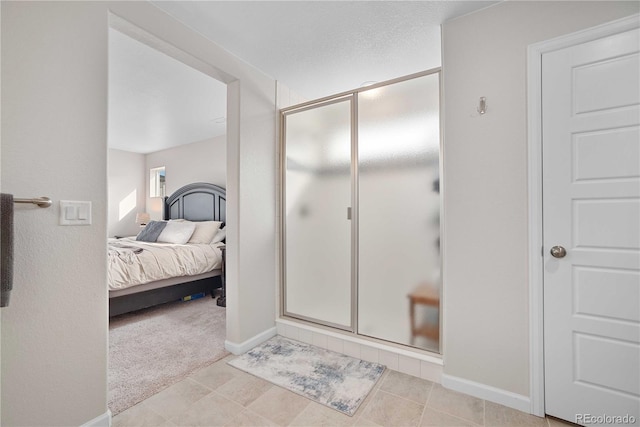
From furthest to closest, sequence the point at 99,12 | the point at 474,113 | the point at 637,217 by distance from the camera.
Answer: the point at 474,113, the point at 99,12, the point at 637,217

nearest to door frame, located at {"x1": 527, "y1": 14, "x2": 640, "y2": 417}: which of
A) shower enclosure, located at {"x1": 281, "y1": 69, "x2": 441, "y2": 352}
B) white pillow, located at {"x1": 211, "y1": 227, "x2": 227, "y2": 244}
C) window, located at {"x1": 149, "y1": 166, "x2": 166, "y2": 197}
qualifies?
shower enclosure, located at {"x1": 281, "y1": 69, "x2": 441, "y2": 352}

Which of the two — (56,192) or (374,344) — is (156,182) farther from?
(374,344)

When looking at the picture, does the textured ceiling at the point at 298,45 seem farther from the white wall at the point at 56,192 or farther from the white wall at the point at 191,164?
the white wall at the point at 191,164

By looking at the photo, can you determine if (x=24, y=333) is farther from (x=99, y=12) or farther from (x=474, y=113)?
(x=474, y=113)

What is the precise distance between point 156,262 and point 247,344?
1.62 meters

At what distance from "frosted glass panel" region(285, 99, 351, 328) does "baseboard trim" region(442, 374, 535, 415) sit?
0.84 metres

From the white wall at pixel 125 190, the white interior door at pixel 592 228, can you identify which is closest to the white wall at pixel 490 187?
the white interior door at pixel 592 228

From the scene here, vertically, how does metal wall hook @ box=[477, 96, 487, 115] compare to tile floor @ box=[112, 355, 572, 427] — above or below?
above

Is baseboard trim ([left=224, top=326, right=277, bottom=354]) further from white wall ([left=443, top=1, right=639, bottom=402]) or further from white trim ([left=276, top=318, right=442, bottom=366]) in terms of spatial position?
white wall ([left=443, top=1, right=639, bottom=402])

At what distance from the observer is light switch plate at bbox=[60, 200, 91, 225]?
1.37 metres

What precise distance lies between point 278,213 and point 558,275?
6.95 ft

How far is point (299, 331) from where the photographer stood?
258 centimetres

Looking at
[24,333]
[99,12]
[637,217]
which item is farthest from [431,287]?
[99,12]

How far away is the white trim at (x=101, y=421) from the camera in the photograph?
4.77 feet
